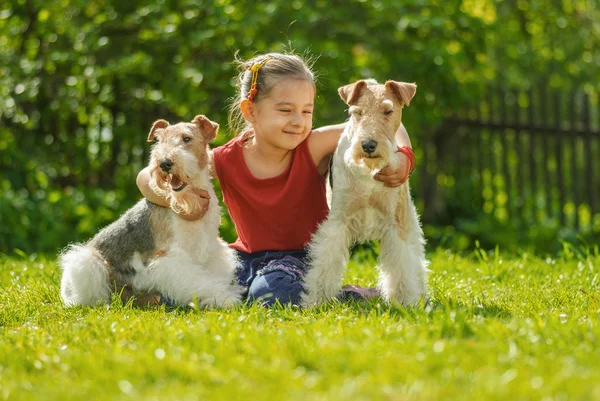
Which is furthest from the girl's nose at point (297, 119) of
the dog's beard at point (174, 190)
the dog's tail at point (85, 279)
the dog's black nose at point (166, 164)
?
the dog's tail at point (85, 279)

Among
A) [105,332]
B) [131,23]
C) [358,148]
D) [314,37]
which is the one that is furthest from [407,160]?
[131,23]

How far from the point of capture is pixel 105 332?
3195 mm

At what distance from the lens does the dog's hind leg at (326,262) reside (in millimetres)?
3867

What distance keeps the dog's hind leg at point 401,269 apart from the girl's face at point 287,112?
0.81 m

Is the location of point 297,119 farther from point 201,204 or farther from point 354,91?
point 201,204

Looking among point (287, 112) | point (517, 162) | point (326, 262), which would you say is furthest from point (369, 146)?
point (517, 162)

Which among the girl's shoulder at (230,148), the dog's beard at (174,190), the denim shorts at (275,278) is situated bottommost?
the denim shorts at (275,278)

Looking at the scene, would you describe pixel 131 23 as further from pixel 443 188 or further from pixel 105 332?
pixel 105 332

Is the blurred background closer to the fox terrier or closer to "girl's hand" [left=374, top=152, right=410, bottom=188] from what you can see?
the fox terrier

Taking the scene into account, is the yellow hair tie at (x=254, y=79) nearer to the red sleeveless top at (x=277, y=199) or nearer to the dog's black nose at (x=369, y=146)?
the red sleeveless top at (x=277, y=199)

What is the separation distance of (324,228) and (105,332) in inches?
Result: 50.5

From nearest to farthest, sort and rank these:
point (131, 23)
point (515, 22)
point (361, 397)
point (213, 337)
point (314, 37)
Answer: point (361, 397)
point (213, 337)
point (314, 37)
point (131, 23)
point (515, 22)

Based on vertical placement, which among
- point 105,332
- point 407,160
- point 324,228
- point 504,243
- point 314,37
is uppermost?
point 314,37

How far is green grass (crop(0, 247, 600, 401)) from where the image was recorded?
2.38 meters
